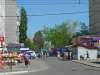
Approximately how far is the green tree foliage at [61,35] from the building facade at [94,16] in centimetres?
1516

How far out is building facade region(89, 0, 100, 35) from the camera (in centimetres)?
14373

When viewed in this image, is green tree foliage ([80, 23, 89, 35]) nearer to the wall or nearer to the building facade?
the building facade

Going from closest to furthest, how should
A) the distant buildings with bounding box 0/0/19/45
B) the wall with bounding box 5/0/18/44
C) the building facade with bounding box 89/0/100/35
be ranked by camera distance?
the distant buildings with bounding box 0/0/19/45 < the wall with bounding box 5/0/18/44 < the building facade with bounding box 89/0/100/35

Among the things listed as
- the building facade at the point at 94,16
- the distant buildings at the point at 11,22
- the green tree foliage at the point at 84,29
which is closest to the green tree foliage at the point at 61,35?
the green tree foliage at the point at 84,29

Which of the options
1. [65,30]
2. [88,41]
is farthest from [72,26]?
[88,41]

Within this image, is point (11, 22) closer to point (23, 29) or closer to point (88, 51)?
point (23, 29)

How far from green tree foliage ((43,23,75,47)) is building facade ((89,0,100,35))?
15.2 m

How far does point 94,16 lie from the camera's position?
5876 inches

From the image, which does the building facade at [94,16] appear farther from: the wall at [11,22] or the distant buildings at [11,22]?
the wall at [11,22]

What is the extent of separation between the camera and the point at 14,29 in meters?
130

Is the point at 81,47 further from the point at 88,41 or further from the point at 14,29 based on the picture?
the point at 14,29

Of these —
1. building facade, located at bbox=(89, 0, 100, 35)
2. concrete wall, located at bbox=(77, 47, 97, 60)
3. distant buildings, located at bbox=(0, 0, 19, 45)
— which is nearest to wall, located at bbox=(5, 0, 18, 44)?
distant buildings, located at bbox=(0, 0, 19, 45)

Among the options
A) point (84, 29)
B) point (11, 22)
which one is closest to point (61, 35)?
point (84, 29)

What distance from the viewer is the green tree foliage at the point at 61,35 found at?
564 ft
